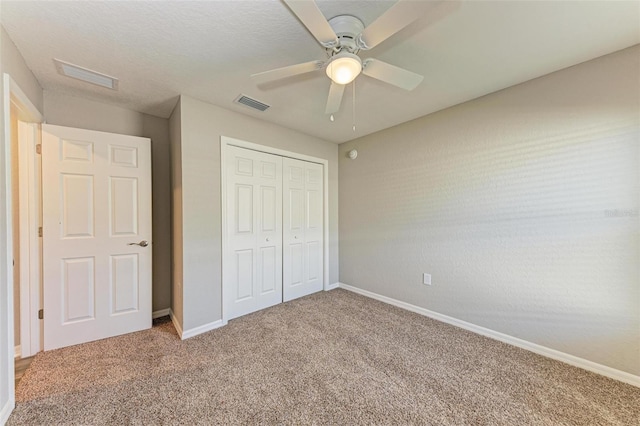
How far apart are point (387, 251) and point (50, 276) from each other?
3481mm

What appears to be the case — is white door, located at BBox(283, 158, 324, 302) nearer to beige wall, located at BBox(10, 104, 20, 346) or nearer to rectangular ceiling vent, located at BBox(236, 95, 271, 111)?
rectangular ceiling vent, located at BBox(236, 95, 271, 111)

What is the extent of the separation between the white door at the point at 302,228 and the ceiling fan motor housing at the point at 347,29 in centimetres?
193

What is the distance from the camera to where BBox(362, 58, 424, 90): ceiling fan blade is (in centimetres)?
142

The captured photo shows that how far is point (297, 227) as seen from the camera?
3.38 m

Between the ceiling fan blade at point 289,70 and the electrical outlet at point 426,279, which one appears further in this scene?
the electrical outlet at point 426,279

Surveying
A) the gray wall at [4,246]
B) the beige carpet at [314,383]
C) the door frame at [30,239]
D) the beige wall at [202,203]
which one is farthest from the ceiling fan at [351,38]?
the door frame at [30,239]

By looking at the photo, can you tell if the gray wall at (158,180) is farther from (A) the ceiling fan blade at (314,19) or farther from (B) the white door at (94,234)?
(A) the ceiling fan blade at (314,19)

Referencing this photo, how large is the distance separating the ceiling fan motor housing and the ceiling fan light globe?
0.48 feet

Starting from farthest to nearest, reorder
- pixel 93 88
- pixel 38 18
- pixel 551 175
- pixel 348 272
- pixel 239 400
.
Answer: pixel 348 272
pixel 93 88
pixel 551 175
pixel 239 400
pixel 38 18

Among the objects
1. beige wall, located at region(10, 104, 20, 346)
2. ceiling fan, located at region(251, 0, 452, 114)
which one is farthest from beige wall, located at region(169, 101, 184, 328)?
ceiling fan, located at region(251, 0, 452, 114)

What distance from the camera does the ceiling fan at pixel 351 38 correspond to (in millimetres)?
1056

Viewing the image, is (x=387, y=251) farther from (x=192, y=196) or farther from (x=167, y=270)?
(x=167, y=270)

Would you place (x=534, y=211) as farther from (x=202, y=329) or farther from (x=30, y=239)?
(x=30, y=239)

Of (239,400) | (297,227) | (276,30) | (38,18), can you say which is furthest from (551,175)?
(38,18)
